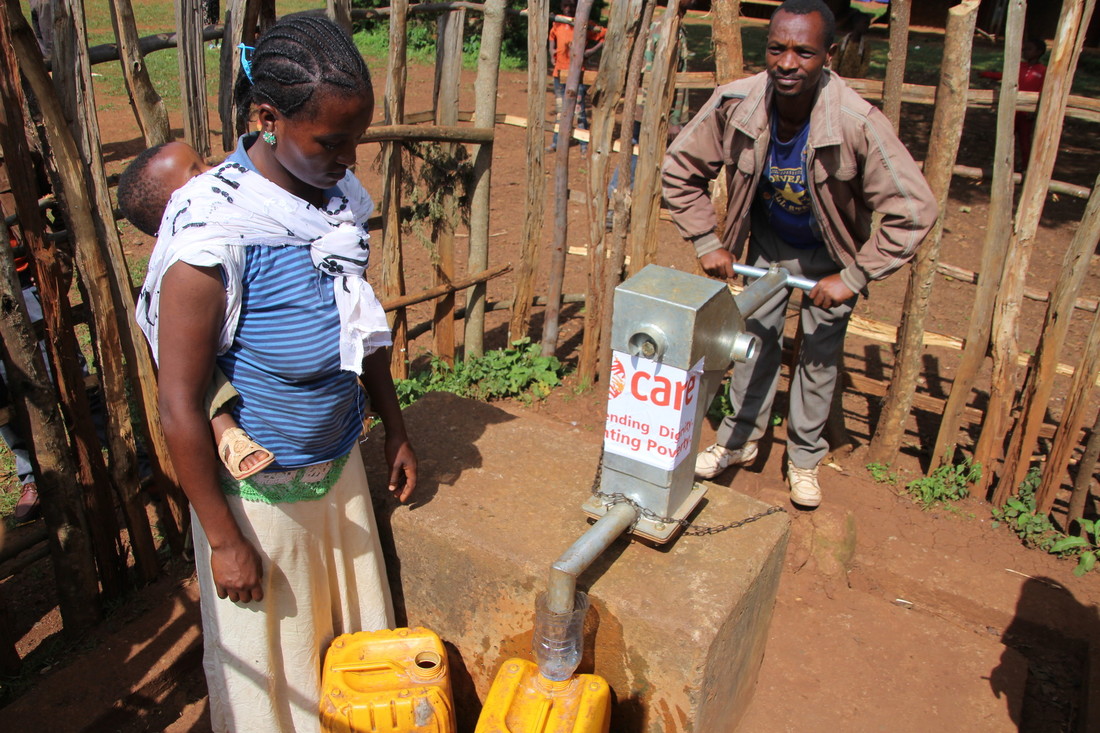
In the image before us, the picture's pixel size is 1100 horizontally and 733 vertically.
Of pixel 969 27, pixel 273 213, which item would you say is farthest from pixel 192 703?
pixel 969 27

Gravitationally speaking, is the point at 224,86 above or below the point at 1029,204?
above

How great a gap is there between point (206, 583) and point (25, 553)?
142 cm

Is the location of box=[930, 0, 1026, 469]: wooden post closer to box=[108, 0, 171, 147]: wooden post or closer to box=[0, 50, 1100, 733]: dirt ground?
box=[0, 50, 1100, 733]: dirt ground

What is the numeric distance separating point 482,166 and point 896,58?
201cm

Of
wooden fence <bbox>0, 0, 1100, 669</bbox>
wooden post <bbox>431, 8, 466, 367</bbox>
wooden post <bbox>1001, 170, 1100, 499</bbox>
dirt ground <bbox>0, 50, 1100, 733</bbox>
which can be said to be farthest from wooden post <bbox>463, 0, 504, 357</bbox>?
wooden post <bbox>1001, 170, 1100, 499</bbox>

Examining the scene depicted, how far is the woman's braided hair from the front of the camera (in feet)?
5.49

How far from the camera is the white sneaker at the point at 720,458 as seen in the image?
3791mm

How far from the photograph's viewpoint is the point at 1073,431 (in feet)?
11.7

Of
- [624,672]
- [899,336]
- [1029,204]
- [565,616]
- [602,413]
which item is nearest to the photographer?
[565,616]

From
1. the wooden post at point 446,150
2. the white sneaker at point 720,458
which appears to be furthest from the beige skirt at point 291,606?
the wooden post at point 446,150

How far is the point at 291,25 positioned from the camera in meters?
1.72

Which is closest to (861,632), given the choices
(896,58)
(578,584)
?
(578,584)

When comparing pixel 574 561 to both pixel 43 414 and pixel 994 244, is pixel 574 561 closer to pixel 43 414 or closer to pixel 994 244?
pixel 43 414

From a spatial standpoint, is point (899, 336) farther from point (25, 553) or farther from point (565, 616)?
point (25, 553)
